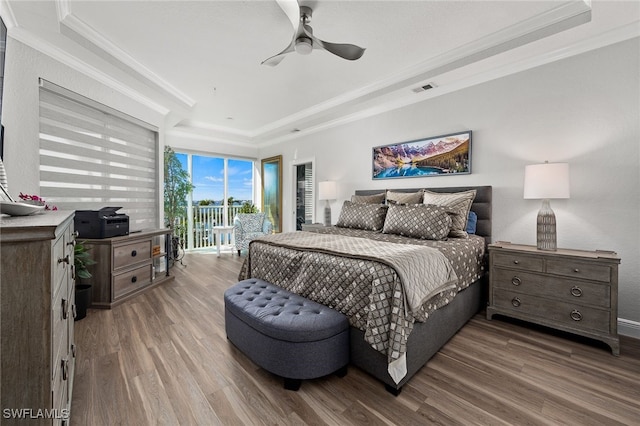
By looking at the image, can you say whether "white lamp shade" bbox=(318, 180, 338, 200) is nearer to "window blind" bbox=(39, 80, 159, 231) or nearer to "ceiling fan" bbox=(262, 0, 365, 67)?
"ceiling fan" bbox=(262, 0, 365, 67)

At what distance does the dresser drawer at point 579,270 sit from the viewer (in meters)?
2.06

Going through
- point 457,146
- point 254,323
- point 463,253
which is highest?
point 457,146

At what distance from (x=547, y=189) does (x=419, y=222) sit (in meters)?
1.10

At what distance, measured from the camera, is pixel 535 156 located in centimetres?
276

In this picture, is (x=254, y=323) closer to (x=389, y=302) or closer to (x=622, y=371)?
(x=389, y=302)

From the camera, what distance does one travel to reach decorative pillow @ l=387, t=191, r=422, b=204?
11.1 ft

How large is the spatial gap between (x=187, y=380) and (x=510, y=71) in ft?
13.3

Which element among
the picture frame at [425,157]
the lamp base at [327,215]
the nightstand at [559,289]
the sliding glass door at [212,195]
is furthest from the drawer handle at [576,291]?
the sliding glass door at [212,195]

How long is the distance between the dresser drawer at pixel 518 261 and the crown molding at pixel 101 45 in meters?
4.26

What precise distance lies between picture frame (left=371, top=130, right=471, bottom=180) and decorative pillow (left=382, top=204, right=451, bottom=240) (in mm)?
868

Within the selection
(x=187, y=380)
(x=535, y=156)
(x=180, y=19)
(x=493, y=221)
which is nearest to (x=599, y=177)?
(x=535, y=156)

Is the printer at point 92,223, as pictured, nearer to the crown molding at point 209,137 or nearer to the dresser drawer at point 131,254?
the dresser drawer at point 131,254

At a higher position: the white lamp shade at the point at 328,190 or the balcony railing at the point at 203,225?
the white lamp shade at the point at 328,190

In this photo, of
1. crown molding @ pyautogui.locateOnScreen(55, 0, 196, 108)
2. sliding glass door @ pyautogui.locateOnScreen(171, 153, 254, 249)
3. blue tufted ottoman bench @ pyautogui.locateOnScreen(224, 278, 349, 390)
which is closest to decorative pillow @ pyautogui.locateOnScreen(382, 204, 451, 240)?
blue tufted ottoman bench @ pyautogui.locateOnScreen(224, 278, 349, 390)
